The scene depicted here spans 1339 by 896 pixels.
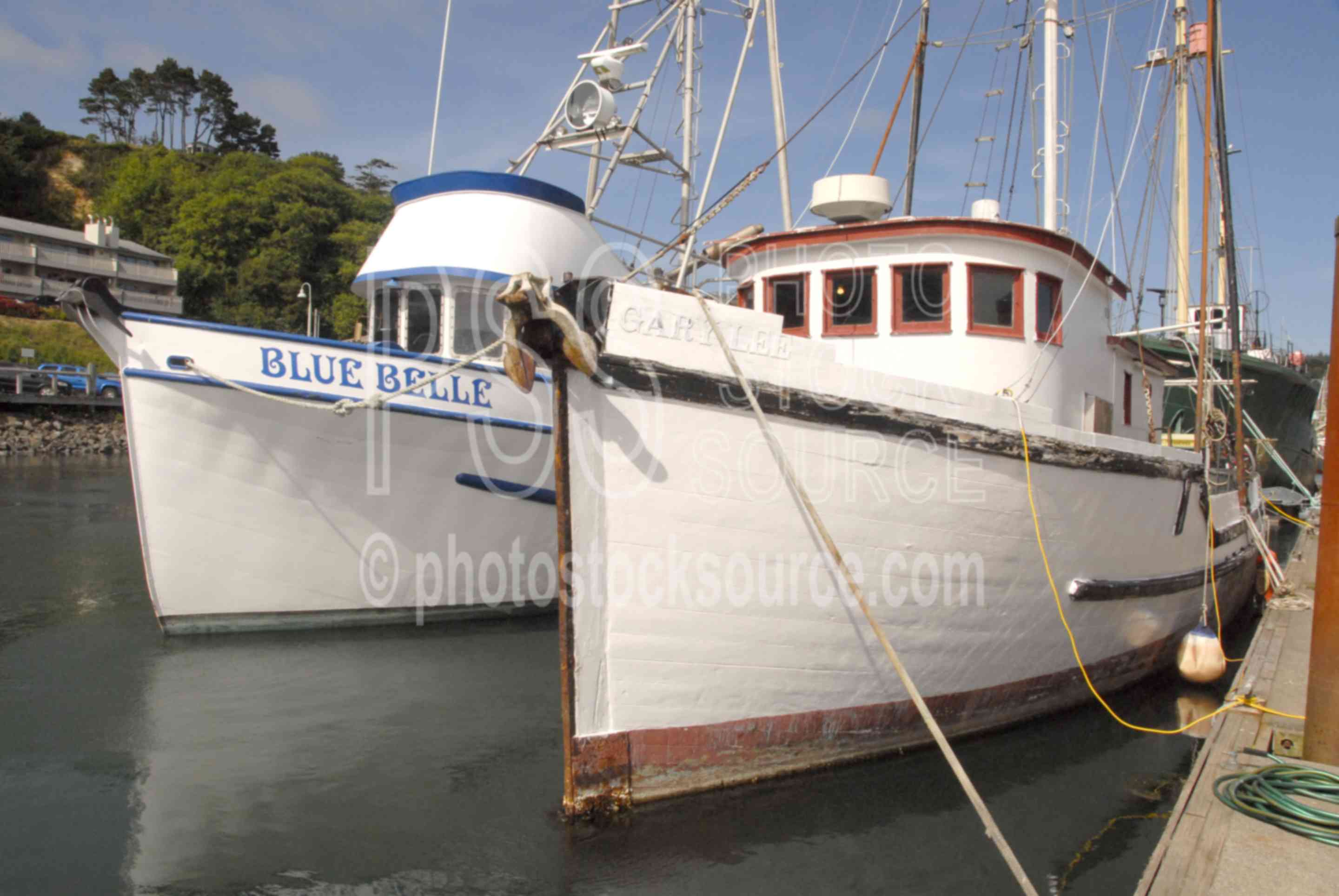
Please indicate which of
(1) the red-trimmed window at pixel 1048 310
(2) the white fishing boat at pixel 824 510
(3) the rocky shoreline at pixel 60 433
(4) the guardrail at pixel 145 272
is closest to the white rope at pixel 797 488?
(2) the white fishing boat at pixel 824 510

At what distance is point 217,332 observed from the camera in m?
7.92

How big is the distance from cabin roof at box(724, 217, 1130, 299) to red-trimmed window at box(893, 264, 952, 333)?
26 cm

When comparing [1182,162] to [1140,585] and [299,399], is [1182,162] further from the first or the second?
[299,399]

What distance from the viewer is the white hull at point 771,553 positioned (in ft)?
15.2

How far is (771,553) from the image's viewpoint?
15.8 feet

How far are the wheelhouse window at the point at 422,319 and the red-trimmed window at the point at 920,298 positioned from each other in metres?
5.31

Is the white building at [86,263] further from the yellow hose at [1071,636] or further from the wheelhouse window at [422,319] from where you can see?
the yellow hose at [1071,636]

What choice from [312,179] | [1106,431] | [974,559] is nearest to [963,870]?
[974,559]

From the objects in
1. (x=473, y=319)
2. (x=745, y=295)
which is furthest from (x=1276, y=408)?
(x=473, y=319)

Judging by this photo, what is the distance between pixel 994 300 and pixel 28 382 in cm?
3671

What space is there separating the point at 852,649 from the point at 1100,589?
2.37m

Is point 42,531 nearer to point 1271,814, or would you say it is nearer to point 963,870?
point 963,870

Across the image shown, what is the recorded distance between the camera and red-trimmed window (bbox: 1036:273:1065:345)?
695 centimetres

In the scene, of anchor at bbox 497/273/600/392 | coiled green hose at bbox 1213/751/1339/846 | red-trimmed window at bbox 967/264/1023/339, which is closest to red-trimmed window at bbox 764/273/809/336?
red-trimmed window at bbox 967/264/1023/339
